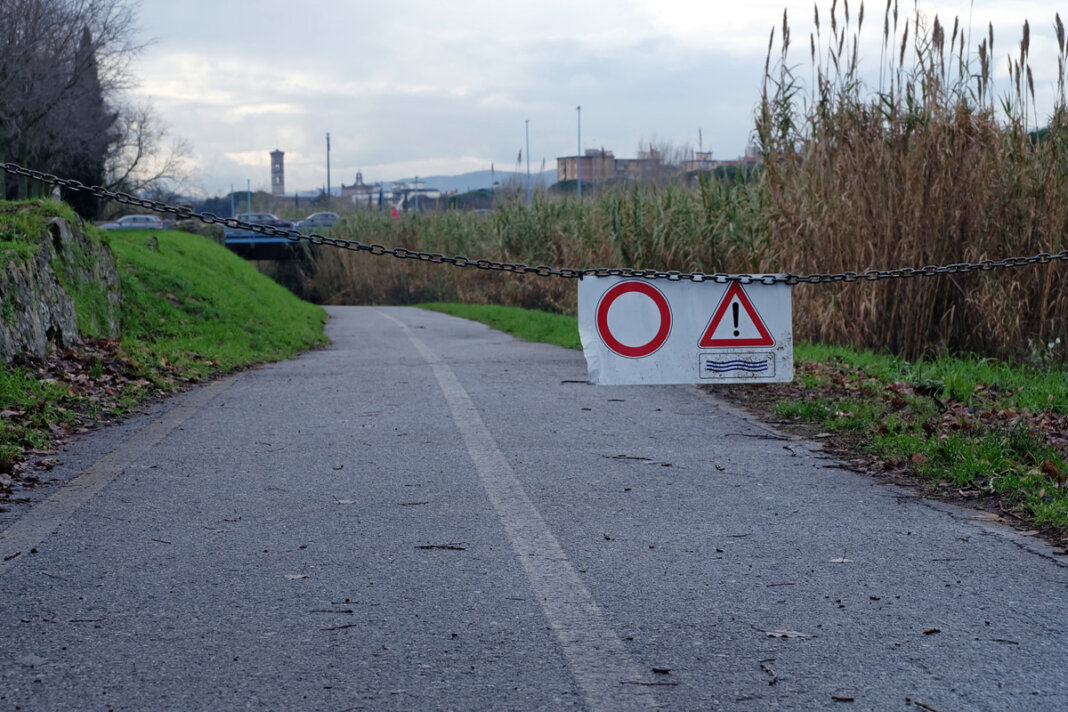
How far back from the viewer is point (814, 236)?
11789 millimetres

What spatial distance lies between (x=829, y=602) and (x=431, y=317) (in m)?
22.8

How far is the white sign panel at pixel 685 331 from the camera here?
620 cm

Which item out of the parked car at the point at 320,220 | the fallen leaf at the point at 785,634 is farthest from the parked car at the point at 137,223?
the fallen leaf at the point at 785,634

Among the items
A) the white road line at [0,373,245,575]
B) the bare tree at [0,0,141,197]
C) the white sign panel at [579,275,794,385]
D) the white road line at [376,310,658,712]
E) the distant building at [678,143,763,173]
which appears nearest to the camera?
the white road line at [376,310,658,712]

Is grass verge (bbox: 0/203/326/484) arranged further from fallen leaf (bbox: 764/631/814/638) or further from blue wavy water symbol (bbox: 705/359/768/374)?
fallen leaf (bbox: 764/631/814/638)

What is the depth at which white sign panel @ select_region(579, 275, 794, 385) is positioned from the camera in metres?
6.20

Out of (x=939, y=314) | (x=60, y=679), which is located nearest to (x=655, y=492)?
(x=60, y=679)

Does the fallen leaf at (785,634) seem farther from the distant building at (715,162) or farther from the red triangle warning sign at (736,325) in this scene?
the distant building at (715,162)

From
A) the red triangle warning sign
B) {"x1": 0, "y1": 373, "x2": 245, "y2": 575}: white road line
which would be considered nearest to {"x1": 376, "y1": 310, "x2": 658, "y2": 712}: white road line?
the red triangle warning sign

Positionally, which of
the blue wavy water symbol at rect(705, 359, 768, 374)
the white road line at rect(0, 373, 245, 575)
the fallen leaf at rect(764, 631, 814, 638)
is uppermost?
the blue wavy water symbol at rect(705, 359, 768, 374)

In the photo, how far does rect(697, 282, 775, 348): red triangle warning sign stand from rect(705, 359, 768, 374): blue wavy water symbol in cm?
10

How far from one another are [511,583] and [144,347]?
9.17 meters

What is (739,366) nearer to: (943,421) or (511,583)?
(943,421)

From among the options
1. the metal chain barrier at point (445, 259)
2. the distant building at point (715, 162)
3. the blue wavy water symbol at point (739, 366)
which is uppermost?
the distant building at point (715, 162)
